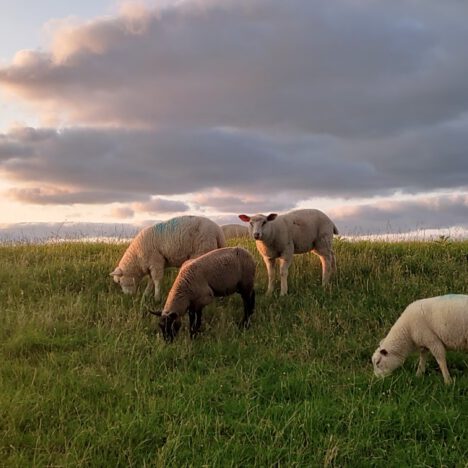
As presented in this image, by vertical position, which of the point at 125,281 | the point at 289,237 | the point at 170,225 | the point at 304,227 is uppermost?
the point at 170,225

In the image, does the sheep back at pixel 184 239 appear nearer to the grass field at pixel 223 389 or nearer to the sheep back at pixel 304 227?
the grass field at pixel 223 389

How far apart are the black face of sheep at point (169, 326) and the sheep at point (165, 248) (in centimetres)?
349

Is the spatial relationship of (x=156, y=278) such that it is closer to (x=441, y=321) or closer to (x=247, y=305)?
(x=247, y=305)

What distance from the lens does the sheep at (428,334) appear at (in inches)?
323

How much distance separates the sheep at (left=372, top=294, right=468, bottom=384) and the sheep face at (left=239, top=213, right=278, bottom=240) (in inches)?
198

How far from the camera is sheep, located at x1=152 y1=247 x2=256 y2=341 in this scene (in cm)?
1036

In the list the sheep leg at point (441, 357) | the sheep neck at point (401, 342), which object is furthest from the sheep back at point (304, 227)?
the sheep leg at point (441, 357)

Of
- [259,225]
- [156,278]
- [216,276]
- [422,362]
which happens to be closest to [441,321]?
[422,362]

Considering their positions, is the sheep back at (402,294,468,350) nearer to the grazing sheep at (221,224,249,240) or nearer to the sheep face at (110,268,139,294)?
the sheep face at (110,268,139,294)

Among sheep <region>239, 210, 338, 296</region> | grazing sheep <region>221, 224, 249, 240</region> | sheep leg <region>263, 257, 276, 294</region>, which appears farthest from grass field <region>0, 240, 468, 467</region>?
grazing sheep <region>221, 224, 249, 240</region>

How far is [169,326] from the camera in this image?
10195mm

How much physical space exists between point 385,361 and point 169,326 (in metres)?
3.88

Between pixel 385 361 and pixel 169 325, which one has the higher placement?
pixel 169 325

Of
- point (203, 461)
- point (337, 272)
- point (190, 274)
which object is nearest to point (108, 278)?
point (190, 274)
